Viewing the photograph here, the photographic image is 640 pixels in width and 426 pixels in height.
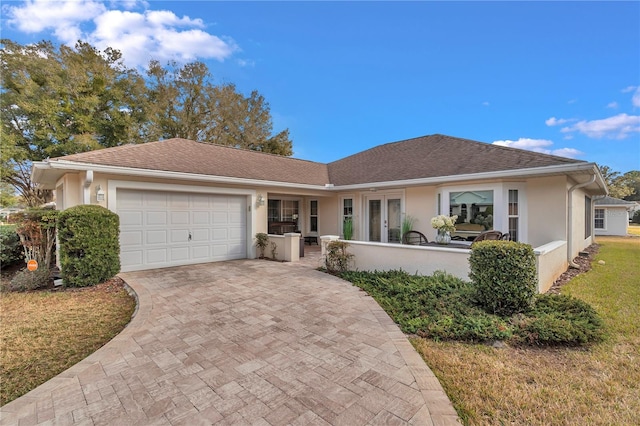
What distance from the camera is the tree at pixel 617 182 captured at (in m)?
33.6

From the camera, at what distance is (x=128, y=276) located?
23.5 ft

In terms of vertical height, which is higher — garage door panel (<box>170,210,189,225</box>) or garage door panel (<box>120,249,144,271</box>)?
garage door panel (<box>170,210,189,225</box>)

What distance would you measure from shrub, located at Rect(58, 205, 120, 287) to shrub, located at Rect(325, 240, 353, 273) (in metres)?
5.25

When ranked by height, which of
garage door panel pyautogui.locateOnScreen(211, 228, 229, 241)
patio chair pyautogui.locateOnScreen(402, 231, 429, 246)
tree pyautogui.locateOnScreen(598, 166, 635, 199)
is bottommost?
patio chair pyautogui.locateOnScreen(402, 231, 429, 246)

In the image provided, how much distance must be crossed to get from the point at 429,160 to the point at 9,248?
550 inches

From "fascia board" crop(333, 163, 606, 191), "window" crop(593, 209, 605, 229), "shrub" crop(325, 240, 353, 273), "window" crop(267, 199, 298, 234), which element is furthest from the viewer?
"window" crop(593, 209, 605, 229)

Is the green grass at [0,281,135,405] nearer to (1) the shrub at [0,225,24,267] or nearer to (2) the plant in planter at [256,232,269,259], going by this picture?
(1) the shrub at [0,225,24,267]

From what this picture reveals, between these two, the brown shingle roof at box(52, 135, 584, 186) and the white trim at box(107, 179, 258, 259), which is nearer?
the white trim at box(107, 179, 258, 259)

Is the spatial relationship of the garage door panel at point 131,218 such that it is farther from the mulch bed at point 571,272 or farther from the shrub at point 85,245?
the mulch bed at point 571,272

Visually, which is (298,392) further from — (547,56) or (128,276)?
(547,56)

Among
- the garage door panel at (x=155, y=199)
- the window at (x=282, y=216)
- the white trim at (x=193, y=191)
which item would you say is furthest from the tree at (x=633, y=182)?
the garage door panel at (x=155, y=199)

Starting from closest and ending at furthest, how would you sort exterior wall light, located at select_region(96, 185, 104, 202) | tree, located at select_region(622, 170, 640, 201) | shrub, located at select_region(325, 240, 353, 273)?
1. exterior wall light, located at select_region(96, 185, 104, 202)
2. shrub, located at select_region(325, 240, 353, 273)
3. tree, located at select_region(622, 170, 640, 201)

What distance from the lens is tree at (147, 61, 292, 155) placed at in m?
21.8

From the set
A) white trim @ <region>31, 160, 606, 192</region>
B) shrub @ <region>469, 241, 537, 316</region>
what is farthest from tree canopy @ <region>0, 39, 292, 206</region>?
shrub @ <region>469, 241, 537, 316</region>
